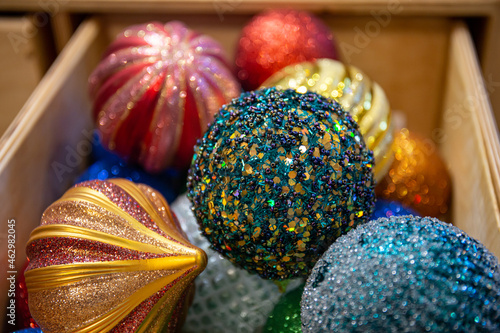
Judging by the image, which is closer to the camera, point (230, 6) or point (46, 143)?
point (46, 143)

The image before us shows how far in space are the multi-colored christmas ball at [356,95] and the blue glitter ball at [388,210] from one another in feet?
0.20

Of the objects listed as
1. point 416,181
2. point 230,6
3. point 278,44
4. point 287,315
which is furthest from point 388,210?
point 230,6

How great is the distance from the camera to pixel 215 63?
0.76m

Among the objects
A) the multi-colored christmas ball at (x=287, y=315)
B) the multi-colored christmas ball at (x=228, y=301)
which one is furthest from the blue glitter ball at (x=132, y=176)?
the multi-colored christmas ball at (x=287, y=315)

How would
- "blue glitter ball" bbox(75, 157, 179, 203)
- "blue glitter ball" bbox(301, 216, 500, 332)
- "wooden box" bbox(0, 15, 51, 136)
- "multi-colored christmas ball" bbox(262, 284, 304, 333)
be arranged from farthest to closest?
1. "wooden box" bbox(0, 15, 51, 136)
2. "blue glitter ball" bbox(75, 157, 179, 203)
3. "multi-colored christmas ball" bbox(262, 284, 304, 333)
4. "blue glitter ball" bbox(301, 216, 500, 332)

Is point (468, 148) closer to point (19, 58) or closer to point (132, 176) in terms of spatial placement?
point (132, 176)

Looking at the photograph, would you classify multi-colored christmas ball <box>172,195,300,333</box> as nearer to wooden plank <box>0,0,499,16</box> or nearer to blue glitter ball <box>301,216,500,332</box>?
blue glitter ball <box>301,216,500,332</box>

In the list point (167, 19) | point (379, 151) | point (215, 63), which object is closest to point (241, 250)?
point (379, 151)

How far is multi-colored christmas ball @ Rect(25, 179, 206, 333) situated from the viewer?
1.58 feet

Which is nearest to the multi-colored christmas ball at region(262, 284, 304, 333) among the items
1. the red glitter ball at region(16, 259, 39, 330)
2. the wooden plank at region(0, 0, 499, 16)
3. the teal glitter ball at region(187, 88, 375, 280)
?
the teal glitter ball at region(187, 88, 375, 280)

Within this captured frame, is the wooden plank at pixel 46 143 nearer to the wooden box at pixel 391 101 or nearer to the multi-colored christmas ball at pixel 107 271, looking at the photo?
the wooden box at pixel 391 101

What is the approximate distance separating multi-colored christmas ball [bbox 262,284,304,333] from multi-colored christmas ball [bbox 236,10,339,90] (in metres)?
0.41

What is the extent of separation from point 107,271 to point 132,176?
32cm

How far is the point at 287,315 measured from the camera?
0.55 meters
